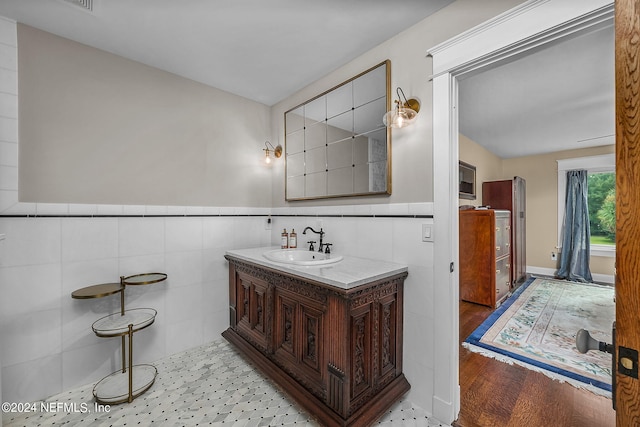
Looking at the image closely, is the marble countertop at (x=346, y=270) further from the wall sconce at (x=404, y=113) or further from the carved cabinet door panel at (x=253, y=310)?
the wall sconce at (x=404, y=113)

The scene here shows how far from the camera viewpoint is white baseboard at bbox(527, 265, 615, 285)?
4461 millimetres

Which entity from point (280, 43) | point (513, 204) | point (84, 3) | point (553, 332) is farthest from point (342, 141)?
point (513, 204)

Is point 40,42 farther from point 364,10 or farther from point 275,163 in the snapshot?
point 364,10

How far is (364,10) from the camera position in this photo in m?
1.56

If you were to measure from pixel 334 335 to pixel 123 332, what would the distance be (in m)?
1.35

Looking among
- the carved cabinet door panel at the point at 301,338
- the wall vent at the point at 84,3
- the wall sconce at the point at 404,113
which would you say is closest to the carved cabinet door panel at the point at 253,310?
the carved cabinet door panel at the point at 301,338

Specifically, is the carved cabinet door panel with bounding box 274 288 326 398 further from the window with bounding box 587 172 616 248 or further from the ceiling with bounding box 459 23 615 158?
the window with bounding box 587 172 616 248

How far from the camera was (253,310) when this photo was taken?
80.1 inches

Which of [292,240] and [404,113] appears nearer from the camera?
[404,113]

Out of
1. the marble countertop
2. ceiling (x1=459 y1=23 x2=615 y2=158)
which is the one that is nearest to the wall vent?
the marble countertop

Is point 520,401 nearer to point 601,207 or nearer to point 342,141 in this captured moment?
point 342,141

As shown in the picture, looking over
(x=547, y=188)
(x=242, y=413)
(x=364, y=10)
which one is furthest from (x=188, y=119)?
(x=547, y=188)

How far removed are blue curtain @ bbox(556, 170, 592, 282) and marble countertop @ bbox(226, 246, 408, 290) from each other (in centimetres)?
484

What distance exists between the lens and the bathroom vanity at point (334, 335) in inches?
53.8
